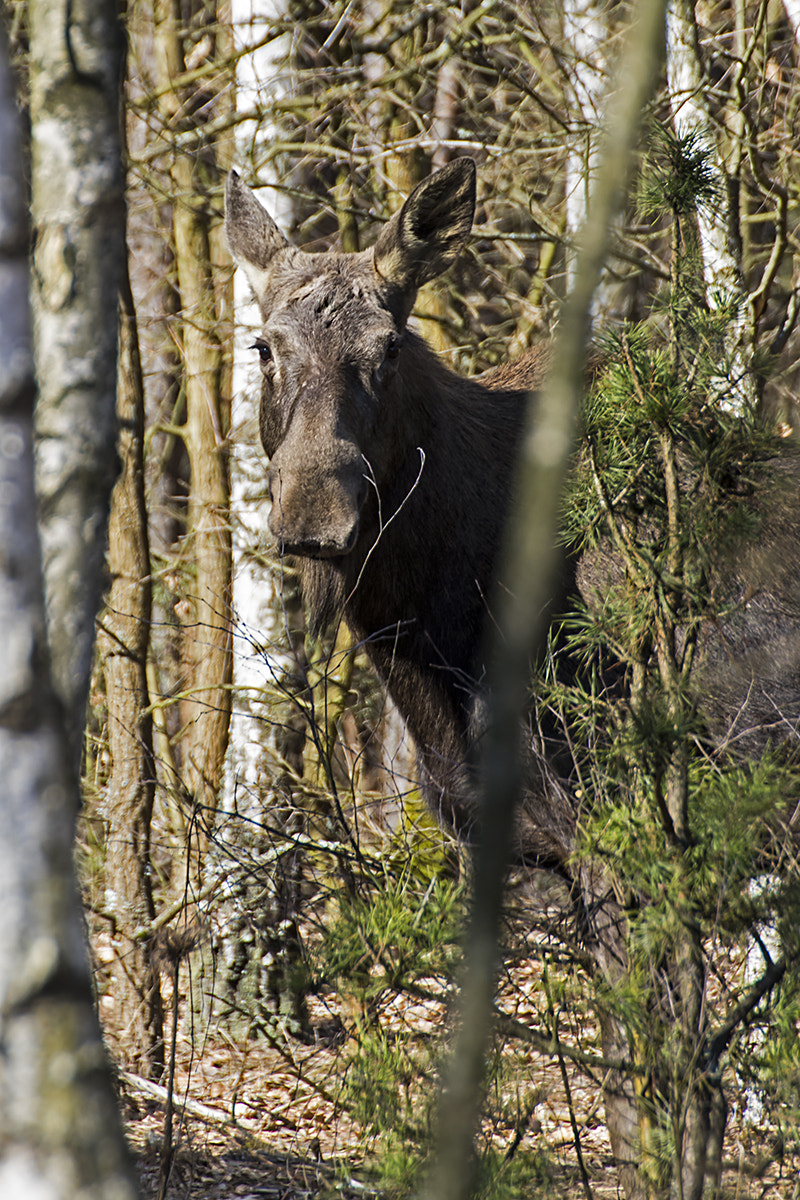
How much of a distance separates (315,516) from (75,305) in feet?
6.04

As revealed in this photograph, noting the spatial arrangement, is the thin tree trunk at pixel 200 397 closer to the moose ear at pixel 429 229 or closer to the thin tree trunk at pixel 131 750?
the thin tree trunk at pixel 131 750

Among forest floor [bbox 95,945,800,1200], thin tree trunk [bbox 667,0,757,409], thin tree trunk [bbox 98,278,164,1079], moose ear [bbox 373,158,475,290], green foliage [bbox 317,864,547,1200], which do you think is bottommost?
Result: forest floor [bbox 95,945,800,1200]

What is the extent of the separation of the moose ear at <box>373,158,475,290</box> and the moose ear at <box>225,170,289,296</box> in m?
0.58

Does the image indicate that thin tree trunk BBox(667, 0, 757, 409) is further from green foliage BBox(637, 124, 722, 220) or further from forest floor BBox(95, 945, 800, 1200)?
forest floor BBox(95, 945, 800, 1200)

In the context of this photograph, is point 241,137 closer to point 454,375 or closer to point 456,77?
point 456,77

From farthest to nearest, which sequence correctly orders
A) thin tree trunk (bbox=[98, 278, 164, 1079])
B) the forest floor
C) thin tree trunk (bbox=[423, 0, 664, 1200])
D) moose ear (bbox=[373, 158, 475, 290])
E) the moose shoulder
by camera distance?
thin tree trunk (bbox=[98, 278, 164, 1079]), moose ear (bbox=[373, 158, 475, 290]), the moose shoulder, the forest floor, thin tree trunk (bbox=[423, 0, 664, 1200])

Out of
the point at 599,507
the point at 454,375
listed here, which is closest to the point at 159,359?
the point at 454,375

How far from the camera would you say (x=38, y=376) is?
2.13 meters

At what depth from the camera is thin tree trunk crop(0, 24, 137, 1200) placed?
1342mm

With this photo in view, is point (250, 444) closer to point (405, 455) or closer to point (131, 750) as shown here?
point (131, 750)

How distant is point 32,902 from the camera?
1427 mm

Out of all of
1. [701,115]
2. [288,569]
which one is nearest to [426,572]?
[288,569]

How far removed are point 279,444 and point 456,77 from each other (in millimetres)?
4263

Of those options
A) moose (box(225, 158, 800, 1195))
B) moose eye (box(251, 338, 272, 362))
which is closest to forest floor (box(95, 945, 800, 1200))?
moose (box(225, 158, 800, 1195))
